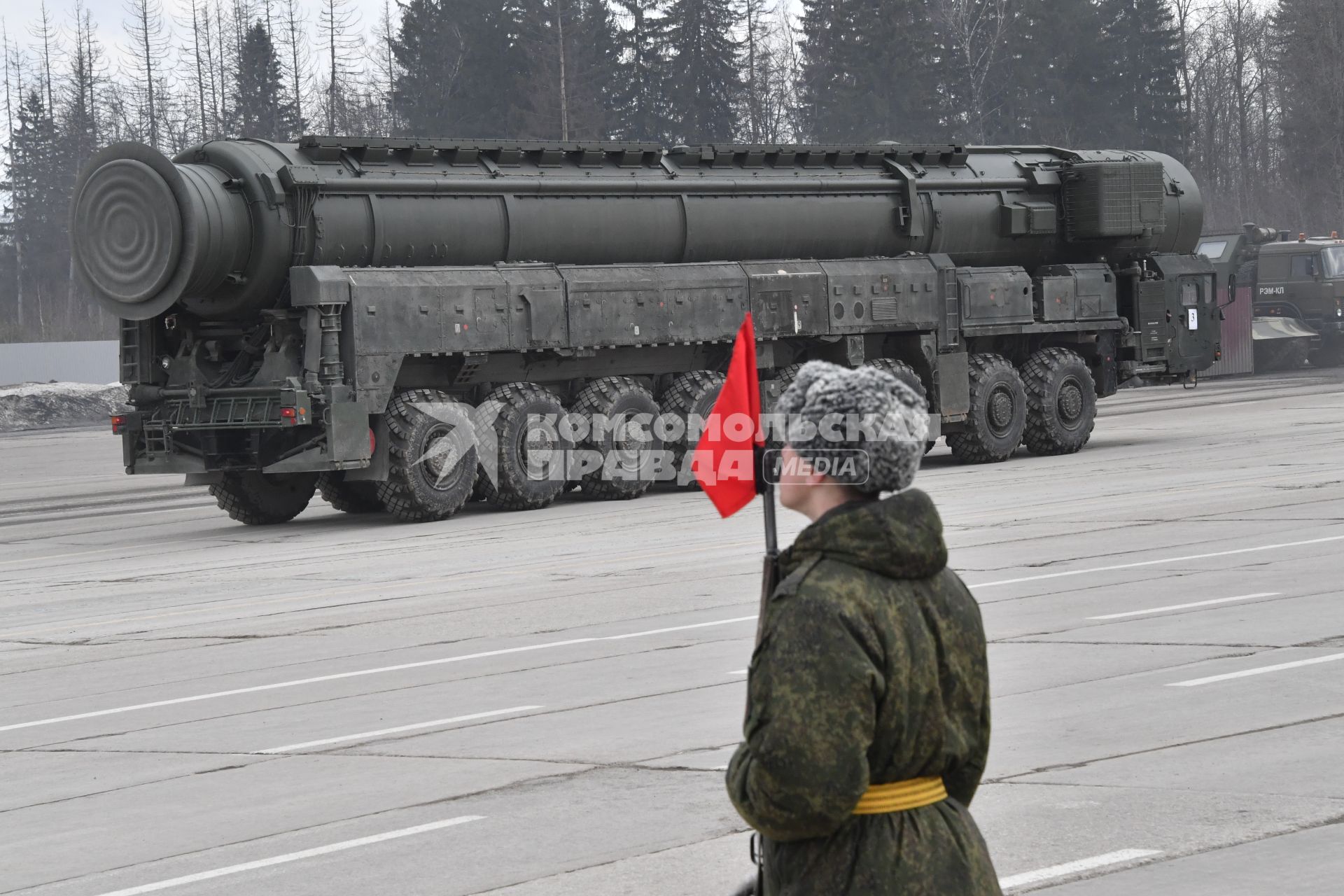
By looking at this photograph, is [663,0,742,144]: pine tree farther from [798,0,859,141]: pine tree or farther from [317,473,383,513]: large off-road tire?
[317,473,383,513]: large off-road tire

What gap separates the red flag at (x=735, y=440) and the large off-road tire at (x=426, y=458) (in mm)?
16608

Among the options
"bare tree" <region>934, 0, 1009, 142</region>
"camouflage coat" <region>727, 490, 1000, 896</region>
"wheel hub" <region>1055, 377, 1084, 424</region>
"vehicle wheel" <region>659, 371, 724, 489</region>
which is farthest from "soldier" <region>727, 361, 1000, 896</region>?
"bare tree" <region>934, 0, 1009, 142</region>

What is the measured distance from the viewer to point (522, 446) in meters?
21.5

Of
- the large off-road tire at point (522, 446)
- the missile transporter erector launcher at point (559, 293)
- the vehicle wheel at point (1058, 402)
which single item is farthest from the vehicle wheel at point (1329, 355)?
the large off-road tire at point (522, 446)

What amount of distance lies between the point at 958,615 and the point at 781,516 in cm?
1533

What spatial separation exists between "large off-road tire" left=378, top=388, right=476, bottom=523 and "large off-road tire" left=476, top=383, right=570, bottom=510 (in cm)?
27

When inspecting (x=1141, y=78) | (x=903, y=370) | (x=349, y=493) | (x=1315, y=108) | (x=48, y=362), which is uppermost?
(x=1141, y=78)

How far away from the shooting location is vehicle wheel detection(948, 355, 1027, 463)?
84.9 feet

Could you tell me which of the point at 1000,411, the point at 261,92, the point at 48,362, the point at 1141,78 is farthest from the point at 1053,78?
the point at 1000,411

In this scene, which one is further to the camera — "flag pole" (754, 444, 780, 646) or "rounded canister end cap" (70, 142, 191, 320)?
"rounded canister end cap" (70, 142, 191, 320)

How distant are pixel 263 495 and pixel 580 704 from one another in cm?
1289

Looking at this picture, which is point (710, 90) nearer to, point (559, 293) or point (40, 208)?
point (40, 208)

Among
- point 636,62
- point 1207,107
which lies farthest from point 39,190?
point 1207,107

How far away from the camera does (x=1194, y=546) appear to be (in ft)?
49.0
